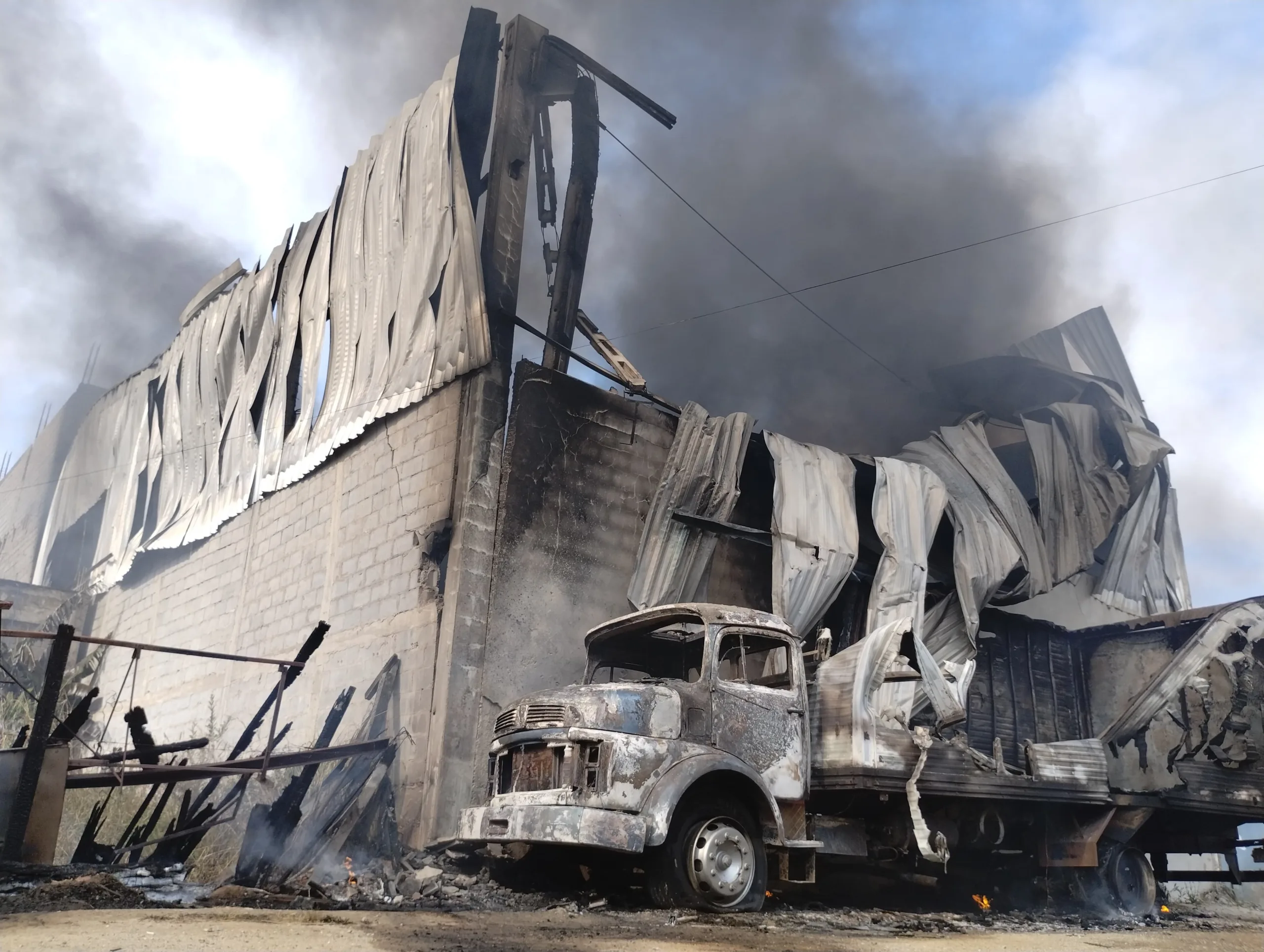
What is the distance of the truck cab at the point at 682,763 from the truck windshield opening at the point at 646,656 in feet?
0.07

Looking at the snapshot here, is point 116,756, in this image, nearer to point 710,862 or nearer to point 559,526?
point 559,526

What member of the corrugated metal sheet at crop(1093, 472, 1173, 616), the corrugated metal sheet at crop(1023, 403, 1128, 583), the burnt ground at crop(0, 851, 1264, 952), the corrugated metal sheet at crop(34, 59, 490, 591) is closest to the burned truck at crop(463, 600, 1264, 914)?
the burnt ground at crop(0, 851, 1264, 952)

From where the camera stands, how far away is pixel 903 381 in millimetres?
14727

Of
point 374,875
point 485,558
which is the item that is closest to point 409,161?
point 485,558

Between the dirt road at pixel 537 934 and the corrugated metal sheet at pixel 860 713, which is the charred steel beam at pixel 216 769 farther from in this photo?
the corrugated metal sheet at pixel 860 713

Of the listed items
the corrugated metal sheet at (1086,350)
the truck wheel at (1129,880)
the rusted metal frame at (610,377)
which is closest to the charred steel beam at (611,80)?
the rusted metal frame at (610,377)

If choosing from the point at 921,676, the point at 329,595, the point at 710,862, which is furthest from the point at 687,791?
the point at 329,595

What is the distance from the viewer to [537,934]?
4.62 meters

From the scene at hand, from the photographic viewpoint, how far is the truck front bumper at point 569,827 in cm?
527

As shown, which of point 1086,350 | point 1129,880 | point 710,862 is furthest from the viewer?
point 1086,350

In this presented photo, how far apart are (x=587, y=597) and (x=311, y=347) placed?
4920 millimetres

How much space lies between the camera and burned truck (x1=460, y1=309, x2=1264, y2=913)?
5879 mm

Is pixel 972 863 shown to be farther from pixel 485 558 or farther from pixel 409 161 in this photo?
pixel 409 161

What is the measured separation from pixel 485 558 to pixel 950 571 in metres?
5.63
